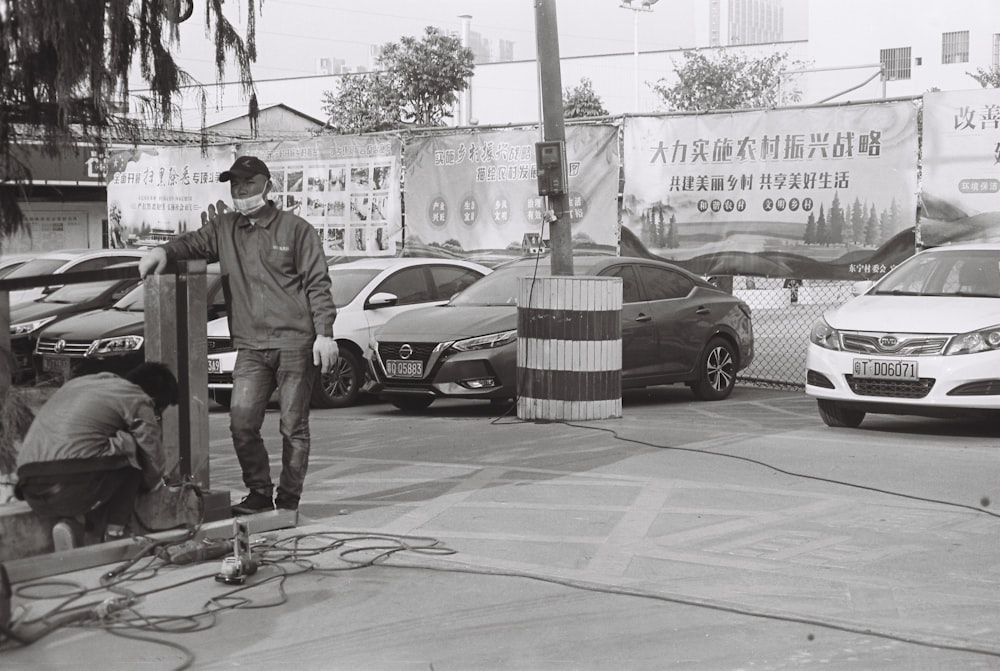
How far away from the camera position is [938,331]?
33.7 ft

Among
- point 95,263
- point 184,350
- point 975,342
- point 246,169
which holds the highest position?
point 246,169

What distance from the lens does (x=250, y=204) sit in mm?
→ 6852

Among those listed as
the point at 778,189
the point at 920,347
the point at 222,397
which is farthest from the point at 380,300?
the point at 920,347

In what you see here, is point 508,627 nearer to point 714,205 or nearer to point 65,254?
point 714,205

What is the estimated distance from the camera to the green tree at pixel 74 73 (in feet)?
19.4

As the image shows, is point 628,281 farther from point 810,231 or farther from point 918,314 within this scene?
point 918,314

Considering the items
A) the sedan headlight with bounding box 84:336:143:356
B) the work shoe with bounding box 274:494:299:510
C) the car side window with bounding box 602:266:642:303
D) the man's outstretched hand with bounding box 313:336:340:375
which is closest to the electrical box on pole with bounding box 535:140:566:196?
the car side window with bounding box 602:266:642:303

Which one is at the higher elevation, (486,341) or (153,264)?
(153,264)

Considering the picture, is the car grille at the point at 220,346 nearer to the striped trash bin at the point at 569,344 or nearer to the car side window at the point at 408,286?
the car side window at the point at 408,286

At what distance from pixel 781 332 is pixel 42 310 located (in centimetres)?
1656

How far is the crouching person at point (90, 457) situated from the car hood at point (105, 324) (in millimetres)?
5530

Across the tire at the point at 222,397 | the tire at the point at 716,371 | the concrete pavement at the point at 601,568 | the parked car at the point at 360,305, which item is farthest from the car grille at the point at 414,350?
the tire at the point at 716,371

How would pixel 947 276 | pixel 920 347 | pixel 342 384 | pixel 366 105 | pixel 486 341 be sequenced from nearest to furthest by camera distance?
pixel 920 347, pixel 947 276, pixel 486 341, pixel 342 384, pixel 366 105

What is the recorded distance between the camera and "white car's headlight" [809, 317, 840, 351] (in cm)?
1083
